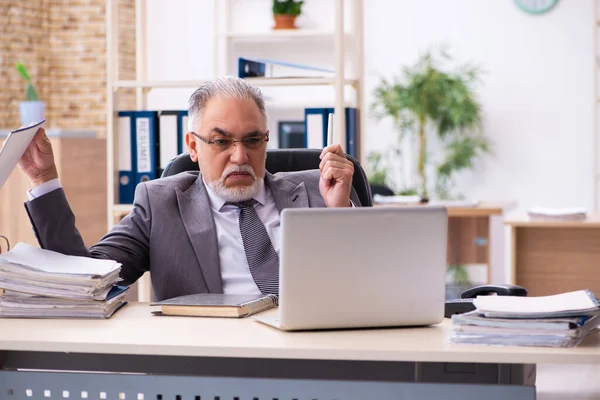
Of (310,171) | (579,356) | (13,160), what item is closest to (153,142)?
(310,171)

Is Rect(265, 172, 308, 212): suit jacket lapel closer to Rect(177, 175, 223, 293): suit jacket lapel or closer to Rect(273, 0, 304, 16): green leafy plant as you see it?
Rect(177, 175, 223, 293): suit jacket lapel

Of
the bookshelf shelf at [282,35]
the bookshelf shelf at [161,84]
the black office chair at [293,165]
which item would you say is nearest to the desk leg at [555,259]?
the bookshelf shelf at [282,35]

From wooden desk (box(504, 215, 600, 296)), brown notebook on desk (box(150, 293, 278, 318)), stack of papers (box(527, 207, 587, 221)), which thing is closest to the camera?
brown notebook on desk (box(150, 293, 278, 318))

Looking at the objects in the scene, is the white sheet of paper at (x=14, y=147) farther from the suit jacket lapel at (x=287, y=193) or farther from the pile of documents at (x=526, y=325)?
the pile of documents at (x=526, y=325)

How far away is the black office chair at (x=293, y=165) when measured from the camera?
7.69 feet

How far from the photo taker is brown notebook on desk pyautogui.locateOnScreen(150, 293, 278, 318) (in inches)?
65.7

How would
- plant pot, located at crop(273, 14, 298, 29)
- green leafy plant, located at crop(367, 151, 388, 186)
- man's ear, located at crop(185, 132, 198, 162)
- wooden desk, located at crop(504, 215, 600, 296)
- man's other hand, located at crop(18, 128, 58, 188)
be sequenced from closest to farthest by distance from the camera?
man's other hand, located at crop(18, 128, 58, 188), man's ear, located at crop(185, 132, 198, 162), wooden desk, located at crop(504, 215, 600, 296), plant pot, located at crop(273, 14, 298, 29), green leafy plant, located at crop(367, 151, 388, 186)

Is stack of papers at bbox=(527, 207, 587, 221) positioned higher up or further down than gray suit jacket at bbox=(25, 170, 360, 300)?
further down

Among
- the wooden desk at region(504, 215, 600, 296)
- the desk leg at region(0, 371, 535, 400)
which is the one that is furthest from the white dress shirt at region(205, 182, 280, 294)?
the wooden desk at region(504, 215, 600, 296)

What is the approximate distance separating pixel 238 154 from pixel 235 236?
8.5 inches

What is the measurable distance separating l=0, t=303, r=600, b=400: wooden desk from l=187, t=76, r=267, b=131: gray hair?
2.31 ft

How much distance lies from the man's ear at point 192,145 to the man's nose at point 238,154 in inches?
4.9

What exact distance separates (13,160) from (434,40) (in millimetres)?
5804

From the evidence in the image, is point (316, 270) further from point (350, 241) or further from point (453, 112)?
point (453, 112)
